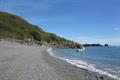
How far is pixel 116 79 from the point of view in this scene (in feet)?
84.7

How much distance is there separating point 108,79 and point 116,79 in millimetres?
886

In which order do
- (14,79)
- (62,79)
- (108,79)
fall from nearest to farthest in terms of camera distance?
1. (14,79)
2. (62,79)
3. (108,79)

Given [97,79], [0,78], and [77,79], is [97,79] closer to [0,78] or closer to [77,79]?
[77,79]

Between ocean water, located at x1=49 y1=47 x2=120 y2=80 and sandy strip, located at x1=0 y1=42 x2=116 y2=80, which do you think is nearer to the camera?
sandy strip, located at x1=0 y1=42 x2=116 y2=80

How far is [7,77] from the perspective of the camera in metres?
22.5

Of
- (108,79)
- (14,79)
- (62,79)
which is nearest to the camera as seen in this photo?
(14,79)

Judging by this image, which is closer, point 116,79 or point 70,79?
point 70,79

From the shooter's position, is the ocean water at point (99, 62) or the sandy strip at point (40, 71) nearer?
the sandy strip at point (40, 71)

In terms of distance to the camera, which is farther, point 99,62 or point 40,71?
point 99,62

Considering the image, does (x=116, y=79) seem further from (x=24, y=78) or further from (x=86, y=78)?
(x=24, y=78)

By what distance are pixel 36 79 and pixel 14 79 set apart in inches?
74.5

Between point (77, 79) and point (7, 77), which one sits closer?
point (7, 77)

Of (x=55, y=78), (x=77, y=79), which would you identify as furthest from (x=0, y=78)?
(x=77, y=79)

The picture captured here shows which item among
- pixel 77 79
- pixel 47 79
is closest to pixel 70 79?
pixel 77 79
